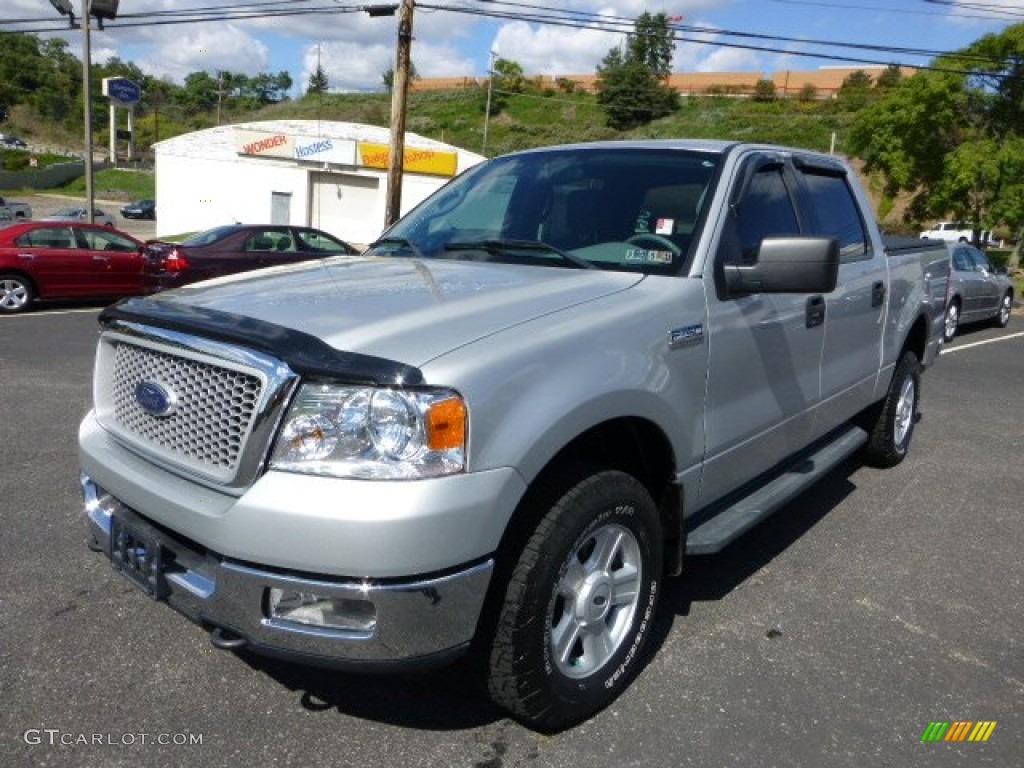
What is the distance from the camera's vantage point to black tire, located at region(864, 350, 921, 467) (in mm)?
5508

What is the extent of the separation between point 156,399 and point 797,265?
2176mm

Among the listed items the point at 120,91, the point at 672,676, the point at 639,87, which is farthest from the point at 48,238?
the point at 639,87

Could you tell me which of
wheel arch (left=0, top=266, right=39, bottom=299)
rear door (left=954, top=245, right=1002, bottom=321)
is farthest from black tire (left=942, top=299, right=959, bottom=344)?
wheel arch (left=0, top=266, right=39, bottom=299)

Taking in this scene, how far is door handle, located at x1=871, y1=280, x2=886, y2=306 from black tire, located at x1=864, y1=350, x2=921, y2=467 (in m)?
0.78

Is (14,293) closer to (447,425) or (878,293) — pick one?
(878,293)

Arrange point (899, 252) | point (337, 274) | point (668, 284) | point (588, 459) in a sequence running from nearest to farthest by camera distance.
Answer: point (588, 459) → point (668, 284) → point (337, 274) → point (899, 252)

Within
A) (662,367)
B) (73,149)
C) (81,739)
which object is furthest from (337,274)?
(73,149)

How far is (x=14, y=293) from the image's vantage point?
496 inches

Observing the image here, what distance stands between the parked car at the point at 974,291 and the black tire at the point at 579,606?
12120 mm

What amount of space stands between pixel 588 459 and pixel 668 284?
2.33 ft

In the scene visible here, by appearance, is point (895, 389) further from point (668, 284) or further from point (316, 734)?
point (316, 734)

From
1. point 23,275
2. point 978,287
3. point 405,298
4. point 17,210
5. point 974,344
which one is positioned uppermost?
point 405,298

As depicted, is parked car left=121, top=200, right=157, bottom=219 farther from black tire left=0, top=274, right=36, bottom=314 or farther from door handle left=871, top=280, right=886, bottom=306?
door handle left=871, top=280, right=886, bottom=306

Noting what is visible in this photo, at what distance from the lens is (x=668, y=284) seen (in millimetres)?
3035
